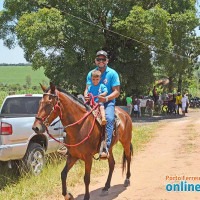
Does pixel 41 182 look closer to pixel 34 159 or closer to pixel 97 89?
pixel 34 159

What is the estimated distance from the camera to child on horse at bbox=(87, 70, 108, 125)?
576cm

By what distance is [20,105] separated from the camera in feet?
28.3

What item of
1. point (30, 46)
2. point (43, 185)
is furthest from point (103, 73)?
point (30, 46)

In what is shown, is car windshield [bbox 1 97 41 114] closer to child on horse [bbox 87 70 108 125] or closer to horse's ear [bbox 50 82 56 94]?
child on horse [bbox 87 70 108 125]

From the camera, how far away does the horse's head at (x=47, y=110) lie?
15.9 ft

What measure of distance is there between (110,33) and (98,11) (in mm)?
2665

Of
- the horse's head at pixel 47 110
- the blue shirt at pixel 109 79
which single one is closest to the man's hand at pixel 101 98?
the blue shirt at pixel 109 79

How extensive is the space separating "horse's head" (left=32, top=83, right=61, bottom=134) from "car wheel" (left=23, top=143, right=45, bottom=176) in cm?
251

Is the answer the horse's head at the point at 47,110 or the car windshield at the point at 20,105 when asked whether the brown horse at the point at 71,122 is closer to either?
the horse's head at the point at 47,110

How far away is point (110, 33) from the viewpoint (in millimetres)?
26891

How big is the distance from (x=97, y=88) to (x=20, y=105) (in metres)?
3.41

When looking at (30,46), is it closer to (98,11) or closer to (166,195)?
(98,11)

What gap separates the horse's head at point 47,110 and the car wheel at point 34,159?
2513mm

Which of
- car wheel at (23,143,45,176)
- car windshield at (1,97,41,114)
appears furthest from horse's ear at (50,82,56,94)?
car windshield at (1,97,41,114)
